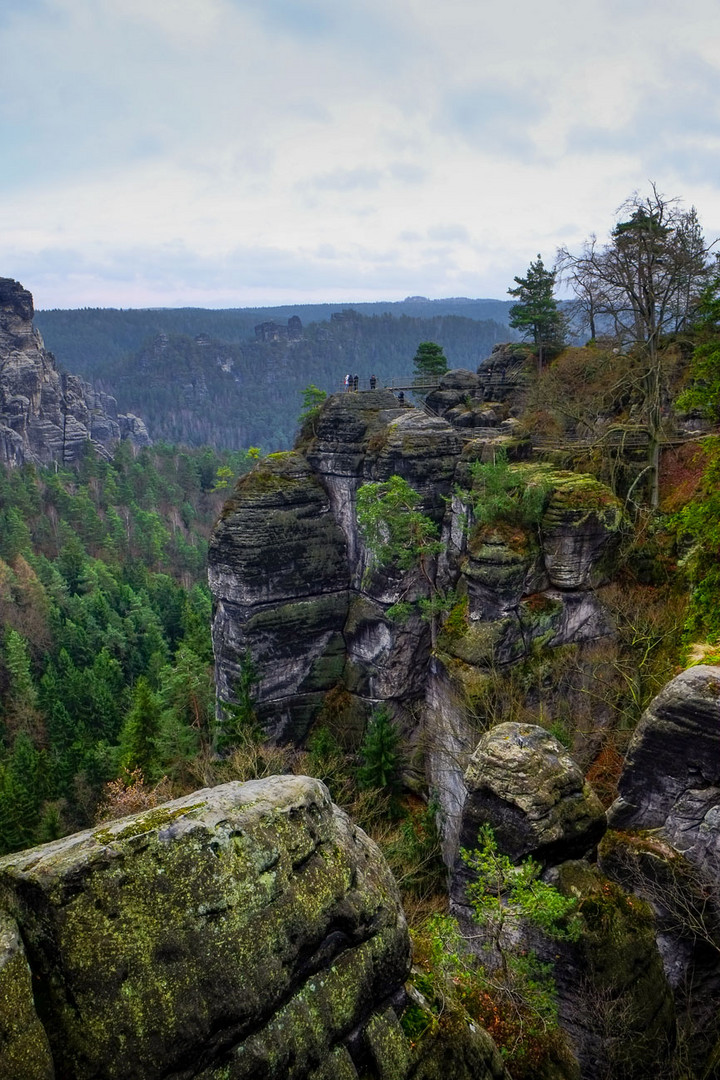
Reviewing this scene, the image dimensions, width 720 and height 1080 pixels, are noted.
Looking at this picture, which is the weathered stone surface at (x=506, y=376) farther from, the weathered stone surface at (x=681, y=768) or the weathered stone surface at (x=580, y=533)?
the weathered stone surface at (x=681, y=768)

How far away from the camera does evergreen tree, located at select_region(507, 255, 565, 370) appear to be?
39969 mm

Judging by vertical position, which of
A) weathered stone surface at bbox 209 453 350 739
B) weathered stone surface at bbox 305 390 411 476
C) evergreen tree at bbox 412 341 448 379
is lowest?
weathered stone surface at bbox 209 453 350 739

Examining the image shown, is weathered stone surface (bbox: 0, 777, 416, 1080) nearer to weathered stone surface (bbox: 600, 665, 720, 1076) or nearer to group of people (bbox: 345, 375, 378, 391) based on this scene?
weathered stone surface (bbox: 600, 665, 720, 1076)

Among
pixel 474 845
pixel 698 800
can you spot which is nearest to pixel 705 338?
pixel 698 800

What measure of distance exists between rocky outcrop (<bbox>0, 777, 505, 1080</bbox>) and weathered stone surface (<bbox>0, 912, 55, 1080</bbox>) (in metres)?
0.01

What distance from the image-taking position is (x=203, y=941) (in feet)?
19.3

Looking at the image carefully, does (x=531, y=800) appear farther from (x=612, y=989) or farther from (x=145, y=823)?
(x=145, y=823)

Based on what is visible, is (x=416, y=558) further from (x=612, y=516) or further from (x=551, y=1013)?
(x=551, y=1013)

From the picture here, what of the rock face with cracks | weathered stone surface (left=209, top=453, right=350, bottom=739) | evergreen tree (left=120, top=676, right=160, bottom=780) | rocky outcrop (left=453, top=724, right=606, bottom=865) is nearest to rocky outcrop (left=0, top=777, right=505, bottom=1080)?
rocky outcrop (left=453, top=724, right=606, bottom=865)

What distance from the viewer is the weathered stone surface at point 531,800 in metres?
10.9

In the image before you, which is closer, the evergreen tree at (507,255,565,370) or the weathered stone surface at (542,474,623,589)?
the weathered stone surface at (542,474,623,589)

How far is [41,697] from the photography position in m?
49.1

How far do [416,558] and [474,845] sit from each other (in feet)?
58.8

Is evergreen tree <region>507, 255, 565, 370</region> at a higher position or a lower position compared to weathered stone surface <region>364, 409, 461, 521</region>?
higher
